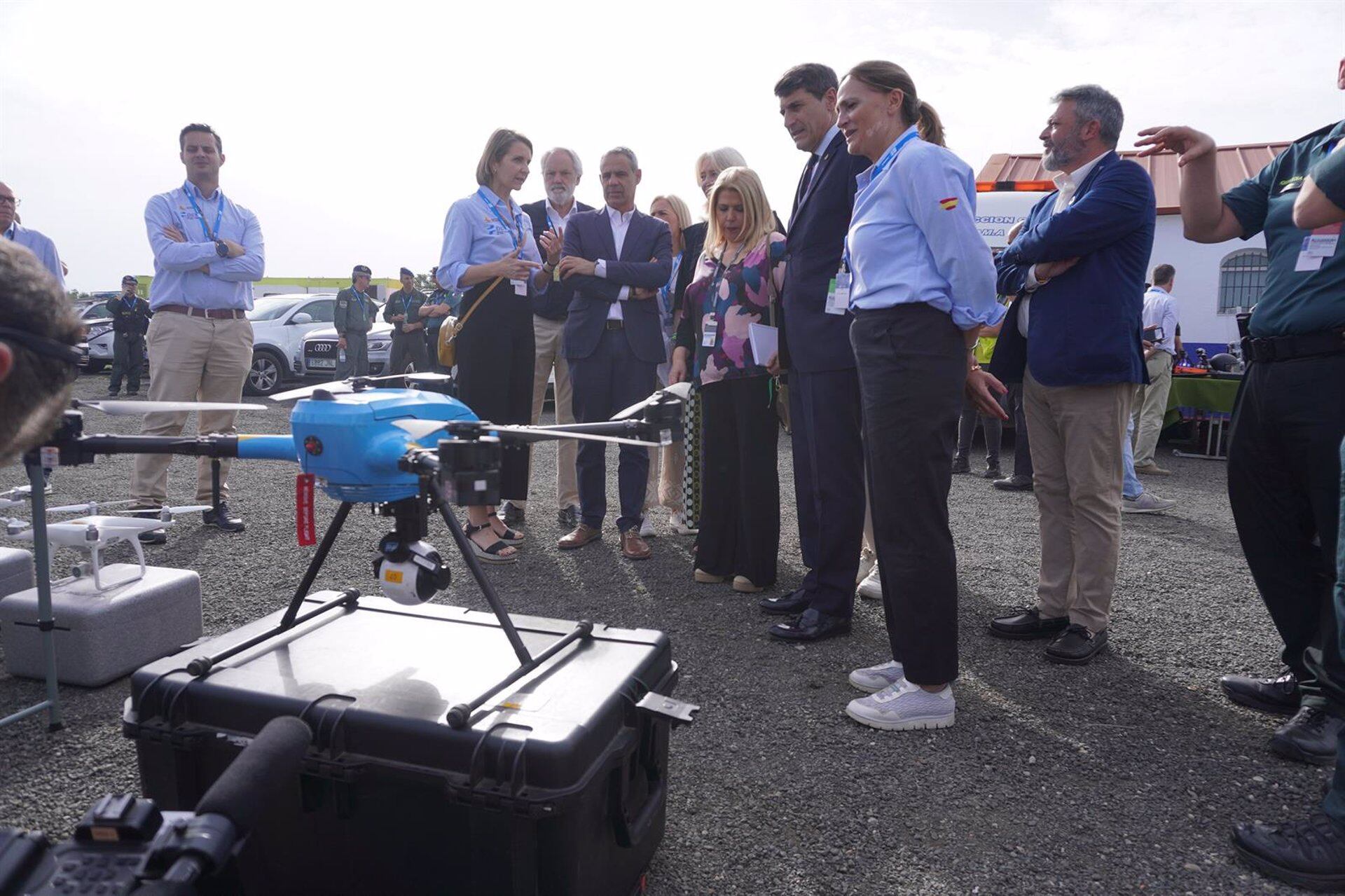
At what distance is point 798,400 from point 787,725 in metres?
1.47

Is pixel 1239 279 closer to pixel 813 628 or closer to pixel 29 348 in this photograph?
pixel 813 628

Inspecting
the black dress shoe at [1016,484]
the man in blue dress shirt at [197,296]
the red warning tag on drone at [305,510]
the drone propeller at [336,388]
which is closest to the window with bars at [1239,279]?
the black dress shoe at [1016,484]

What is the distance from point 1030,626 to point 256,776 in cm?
319

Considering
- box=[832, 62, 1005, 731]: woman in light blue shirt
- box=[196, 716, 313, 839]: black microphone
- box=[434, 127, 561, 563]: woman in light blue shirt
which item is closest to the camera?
box=[196, 716, 313, 839]: black microphone

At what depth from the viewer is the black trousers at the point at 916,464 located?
262cm

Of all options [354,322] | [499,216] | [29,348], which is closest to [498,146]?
Result: [499,216]

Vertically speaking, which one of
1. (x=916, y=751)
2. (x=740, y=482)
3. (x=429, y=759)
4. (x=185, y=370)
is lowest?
(x=916, y=751)

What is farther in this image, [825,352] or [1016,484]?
[1016,484]

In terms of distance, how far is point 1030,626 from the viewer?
3.55 m

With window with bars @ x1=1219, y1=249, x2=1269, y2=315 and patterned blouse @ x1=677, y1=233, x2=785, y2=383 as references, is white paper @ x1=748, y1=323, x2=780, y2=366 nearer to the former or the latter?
patterned blouse @ x1=677, y1=233, x2=785, y2=383

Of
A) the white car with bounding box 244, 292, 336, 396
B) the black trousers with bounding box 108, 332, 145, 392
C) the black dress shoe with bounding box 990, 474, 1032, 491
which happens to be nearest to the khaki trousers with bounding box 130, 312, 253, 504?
the black dress shoe with bounding box 990, 474, 1032, 491

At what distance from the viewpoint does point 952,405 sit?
2643 millimetres

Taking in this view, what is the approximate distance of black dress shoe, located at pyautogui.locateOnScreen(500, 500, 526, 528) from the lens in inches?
211

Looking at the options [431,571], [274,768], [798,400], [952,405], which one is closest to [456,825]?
[431,571]
